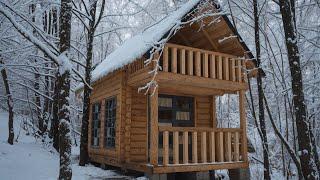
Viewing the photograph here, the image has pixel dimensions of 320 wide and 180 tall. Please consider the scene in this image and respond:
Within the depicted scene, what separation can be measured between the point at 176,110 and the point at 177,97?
516mm

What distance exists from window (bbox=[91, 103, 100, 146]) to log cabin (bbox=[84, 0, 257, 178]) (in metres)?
0.78

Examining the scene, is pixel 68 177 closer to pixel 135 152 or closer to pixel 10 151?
pixel 135 152

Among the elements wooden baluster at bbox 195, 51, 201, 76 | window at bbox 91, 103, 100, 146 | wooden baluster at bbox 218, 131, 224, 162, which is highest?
wooden baluster at bbox 195, 51, 201, 76

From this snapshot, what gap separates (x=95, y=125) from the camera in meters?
15.6

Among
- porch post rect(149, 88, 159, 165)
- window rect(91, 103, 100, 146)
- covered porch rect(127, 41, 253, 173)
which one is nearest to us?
porch post rect(149, 88, 159, 165)

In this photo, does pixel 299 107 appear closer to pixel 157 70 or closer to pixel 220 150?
pixel 157 70

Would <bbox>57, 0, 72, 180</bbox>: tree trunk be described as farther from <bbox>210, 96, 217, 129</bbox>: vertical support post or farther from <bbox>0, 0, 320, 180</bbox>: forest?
<bbox>210, 96, 217, 129</bbox>: vertical support post

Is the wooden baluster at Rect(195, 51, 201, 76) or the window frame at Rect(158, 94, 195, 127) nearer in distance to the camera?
the wooden baluster at Rect(195, 51, 201, 76)

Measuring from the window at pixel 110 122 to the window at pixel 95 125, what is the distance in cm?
142

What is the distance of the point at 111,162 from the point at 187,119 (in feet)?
11.1

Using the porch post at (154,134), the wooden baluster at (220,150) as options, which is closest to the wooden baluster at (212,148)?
the wooden baluster at (220,150)

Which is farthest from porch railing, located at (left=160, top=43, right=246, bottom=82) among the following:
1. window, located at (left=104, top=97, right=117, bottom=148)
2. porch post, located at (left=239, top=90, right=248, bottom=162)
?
window, located at (left=104, top=97, right=117, bottom=148)

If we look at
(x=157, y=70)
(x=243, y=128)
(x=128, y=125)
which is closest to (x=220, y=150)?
(x=243, y=128)

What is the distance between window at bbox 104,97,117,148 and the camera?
12921 millimetres
